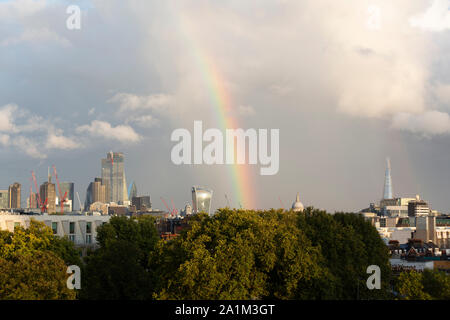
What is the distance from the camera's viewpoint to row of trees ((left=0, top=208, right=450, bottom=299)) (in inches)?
2522

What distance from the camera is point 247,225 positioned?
70938 millimetres

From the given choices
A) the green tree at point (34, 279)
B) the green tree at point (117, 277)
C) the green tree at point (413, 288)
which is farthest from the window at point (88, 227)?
the green tree at point (413, 288)

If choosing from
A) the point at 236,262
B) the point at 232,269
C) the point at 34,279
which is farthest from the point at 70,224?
the point at 236,262

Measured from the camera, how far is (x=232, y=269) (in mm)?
65812

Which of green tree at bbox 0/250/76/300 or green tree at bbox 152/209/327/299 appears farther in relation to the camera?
green tree at bbox 152/209/327/299

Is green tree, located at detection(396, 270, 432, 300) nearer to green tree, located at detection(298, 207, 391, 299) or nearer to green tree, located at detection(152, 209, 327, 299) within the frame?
green tree, located at detection(298, 207, 391, 299)

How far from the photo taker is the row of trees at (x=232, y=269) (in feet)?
210

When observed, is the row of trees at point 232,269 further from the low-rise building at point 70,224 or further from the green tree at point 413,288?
the low-rise building at point 70,224

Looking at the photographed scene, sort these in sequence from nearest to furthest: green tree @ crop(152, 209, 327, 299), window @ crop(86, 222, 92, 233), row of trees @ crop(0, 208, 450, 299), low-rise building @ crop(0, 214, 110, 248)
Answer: green tree @ crop(152, 209, 327, 299) → row of trees @ crop(0, 208, 450, 299) → low-rise building @ crop(0, 214, 110, 248) → window @ crop(86, 222, 92, 233)

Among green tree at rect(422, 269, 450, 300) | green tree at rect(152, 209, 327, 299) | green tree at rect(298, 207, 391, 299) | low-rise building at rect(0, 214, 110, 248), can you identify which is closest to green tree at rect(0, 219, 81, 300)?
green tree at rect(152, 209, 327, 299)
